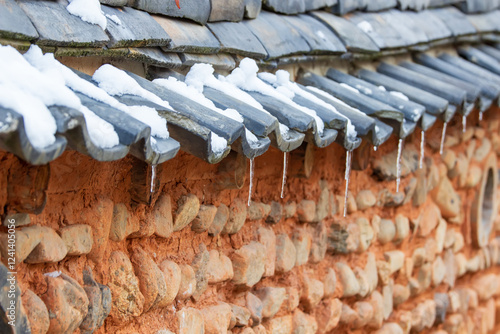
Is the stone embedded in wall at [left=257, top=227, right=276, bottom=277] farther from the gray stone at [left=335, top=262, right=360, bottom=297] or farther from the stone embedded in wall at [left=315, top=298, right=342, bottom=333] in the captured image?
the gray stone at [left=335, top=262, right=360, bottom=297]

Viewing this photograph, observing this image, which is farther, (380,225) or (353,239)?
(380,225)

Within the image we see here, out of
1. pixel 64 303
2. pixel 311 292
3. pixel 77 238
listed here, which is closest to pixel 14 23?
pixel 77 238

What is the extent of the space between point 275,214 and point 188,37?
2.74 ft

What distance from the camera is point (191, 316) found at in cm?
208

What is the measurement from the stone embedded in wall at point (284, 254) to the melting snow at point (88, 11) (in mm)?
1212

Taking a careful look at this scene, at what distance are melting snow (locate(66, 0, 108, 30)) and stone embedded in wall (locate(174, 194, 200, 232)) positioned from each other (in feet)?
1.89

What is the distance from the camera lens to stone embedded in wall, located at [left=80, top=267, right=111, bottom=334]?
167cm

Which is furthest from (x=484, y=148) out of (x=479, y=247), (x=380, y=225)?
(x=380, y=225)

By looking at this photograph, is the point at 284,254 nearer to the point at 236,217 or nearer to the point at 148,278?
the point at 236,217

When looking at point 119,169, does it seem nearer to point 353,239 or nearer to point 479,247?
point 353,239

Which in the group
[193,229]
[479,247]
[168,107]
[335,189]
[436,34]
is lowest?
[479,247]

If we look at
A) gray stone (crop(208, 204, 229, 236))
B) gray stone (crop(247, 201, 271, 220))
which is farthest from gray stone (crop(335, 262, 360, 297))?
gray stone (crop(208, 204, 229, 236))

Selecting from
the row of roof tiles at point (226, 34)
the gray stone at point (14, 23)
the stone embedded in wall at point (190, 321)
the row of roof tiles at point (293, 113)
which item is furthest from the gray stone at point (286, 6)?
the gray stone at point (14, 23)

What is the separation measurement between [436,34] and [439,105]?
0.84 meters
